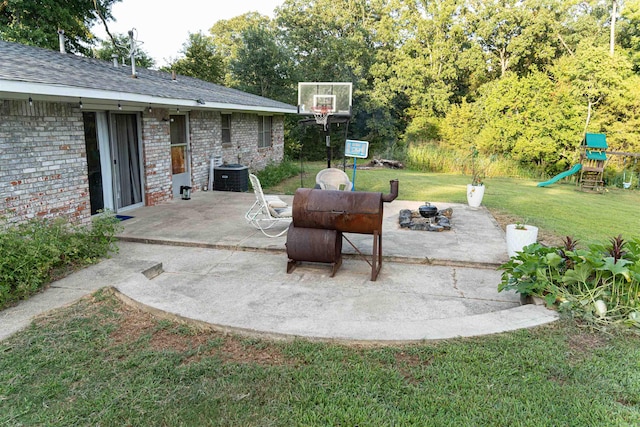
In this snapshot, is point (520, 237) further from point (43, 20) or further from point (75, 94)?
point (43, 20)

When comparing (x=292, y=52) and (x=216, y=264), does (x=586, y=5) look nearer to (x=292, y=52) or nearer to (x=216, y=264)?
(x=292, y=52)

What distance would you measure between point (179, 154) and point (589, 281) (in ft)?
29.3

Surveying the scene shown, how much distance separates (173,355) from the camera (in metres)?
3.24

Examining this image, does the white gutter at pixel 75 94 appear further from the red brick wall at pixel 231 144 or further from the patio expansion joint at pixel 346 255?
the patio expansion joint at pixel 346 255

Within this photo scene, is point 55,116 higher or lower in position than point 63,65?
lower

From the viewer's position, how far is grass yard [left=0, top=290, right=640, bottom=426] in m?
2.56

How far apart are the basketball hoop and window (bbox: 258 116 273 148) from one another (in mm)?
4183

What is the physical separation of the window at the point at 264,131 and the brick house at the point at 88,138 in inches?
140

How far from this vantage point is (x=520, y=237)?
5363 millimetres

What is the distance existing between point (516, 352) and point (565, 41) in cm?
2537

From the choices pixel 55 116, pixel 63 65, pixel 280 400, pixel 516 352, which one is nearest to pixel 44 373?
pixel 280 400

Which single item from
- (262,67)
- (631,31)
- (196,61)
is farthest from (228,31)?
(631,31)

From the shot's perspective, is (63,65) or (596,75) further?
(596,75)

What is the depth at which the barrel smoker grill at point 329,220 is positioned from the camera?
480 cm
